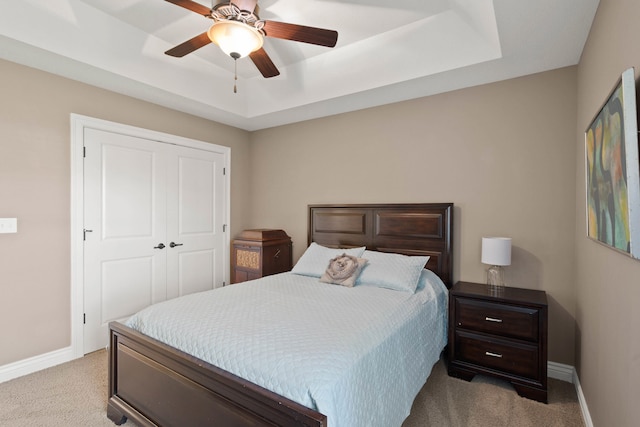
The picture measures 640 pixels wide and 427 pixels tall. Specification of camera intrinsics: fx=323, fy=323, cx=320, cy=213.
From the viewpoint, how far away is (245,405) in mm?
1377

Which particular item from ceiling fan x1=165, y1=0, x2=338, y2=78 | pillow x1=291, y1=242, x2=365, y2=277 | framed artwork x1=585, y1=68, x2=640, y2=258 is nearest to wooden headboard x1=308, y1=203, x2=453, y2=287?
pillow x1=291, y1=242, x2=365, y2=277

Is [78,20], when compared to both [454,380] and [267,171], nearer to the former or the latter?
[267,171]

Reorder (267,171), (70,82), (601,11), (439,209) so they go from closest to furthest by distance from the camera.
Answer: (601,11) < (70,82) < (439,209) < (267,171)

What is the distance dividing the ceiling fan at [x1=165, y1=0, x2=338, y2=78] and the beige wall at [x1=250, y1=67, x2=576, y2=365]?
156cm

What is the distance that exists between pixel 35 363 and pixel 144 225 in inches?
56.0

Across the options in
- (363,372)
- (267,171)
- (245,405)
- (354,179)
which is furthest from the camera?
(267,171)

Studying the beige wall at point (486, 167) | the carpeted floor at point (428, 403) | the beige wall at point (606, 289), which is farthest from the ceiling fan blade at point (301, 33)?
the carpeted floor at point (428, 403)

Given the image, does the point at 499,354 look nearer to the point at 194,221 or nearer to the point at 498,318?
the point at 498,318

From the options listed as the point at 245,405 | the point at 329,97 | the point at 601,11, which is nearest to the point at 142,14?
the point at 329,97

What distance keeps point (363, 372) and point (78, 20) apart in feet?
10.4

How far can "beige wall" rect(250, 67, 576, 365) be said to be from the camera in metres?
2.59

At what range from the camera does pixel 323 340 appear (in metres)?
1.60

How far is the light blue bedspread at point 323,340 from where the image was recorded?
137 centimetres

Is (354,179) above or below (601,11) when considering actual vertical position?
below
